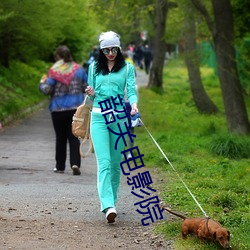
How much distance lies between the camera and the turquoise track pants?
740 centimetres

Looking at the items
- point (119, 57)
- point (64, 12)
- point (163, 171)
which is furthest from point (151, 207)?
point (64, 12)

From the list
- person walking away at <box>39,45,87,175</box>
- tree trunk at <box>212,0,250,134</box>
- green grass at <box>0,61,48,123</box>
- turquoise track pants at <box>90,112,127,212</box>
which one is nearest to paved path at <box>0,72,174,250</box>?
turquoise track pants at <box>90,112,127,212</box>

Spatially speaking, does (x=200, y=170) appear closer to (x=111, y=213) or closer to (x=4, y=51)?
(x=111, y=213)

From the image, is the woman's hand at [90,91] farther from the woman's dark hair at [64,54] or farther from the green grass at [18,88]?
the green grass at [18,88]

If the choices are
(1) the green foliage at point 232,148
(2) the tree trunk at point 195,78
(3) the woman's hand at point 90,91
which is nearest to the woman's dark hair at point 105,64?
(3) the woman's hand at point 90,91

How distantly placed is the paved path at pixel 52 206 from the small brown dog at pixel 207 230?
369 mm

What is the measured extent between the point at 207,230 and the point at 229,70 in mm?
10438

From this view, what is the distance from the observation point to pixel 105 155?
7.48 metres

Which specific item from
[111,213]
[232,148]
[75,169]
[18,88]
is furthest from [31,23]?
[111,213]

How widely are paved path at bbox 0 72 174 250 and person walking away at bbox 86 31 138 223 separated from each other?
0.38 metres

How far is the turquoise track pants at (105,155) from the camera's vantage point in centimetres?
740

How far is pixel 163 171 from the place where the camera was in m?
11.4

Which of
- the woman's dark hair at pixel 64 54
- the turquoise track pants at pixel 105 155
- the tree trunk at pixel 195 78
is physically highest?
the woman's dark hair at pixel 64 54

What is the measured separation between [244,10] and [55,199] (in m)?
10.3
